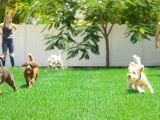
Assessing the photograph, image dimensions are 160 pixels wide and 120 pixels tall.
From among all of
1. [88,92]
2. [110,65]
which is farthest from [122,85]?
[110,65]

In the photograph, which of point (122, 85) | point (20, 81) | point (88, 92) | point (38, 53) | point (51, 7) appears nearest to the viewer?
point (88, 92)

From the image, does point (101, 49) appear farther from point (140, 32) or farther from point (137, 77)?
point (137, 77)

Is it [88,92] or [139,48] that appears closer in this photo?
[88,92]

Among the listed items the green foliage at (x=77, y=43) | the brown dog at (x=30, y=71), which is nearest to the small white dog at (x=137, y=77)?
the brown dog at (x=30, y=71)

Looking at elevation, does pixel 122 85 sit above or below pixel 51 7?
below

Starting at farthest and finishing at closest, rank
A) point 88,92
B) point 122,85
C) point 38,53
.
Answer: point 38,53 < point 122,85 < point 88,92

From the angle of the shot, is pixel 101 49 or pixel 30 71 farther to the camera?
pixel 101 49

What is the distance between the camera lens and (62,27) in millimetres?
19094

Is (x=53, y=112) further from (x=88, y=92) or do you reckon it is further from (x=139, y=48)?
(x=139, y=48)

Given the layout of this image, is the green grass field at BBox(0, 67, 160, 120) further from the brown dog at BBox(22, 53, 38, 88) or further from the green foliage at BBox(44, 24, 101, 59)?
the green foliage at BBox(44, 24, 101, 59)

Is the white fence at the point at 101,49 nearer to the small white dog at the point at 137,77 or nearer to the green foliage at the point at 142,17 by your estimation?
the green foliage at the point at 142,17

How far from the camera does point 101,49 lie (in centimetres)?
2098

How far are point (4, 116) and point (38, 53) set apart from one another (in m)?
15.2

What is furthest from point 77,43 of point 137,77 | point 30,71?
point 137,77
